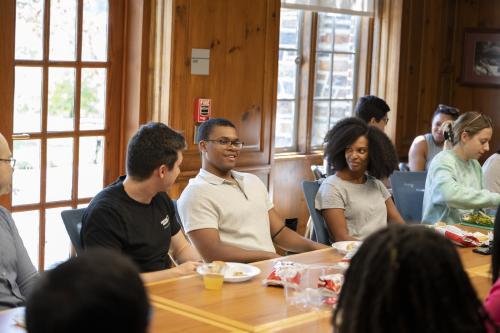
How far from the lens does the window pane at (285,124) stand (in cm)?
636

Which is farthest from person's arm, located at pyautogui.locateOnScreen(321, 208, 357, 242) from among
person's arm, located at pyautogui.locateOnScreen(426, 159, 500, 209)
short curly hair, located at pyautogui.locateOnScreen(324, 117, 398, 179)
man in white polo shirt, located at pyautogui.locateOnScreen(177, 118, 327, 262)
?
person's arm, located at pyautogui.locateOnScreen(426, 159, 500, 209)

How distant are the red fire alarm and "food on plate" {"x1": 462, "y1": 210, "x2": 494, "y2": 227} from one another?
165 centimetres

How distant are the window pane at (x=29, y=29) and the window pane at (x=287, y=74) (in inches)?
82.7

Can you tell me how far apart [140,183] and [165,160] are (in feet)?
0.44

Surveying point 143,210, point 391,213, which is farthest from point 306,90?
point 143,210

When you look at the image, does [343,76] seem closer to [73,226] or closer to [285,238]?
[285,238]

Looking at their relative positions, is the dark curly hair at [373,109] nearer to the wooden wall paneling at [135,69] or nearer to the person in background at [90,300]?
the wooden wall paneling at [135,69]

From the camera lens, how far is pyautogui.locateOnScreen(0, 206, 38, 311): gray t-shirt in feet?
9.87

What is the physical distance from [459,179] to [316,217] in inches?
37.4

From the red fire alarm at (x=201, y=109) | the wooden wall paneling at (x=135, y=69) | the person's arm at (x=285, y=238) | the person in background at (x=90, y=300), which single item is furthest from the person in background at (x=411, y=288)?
the red fire alarm at (x=201, y=109)

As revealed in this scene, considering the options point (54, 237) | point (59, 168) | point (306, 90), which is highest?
point (306, 90)

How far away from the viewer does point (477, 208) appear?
184 inches

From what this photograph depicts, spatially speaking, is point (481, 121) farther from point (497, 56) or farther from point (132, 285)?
point (132, 285)

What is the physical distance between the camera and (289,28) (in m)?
6.28
